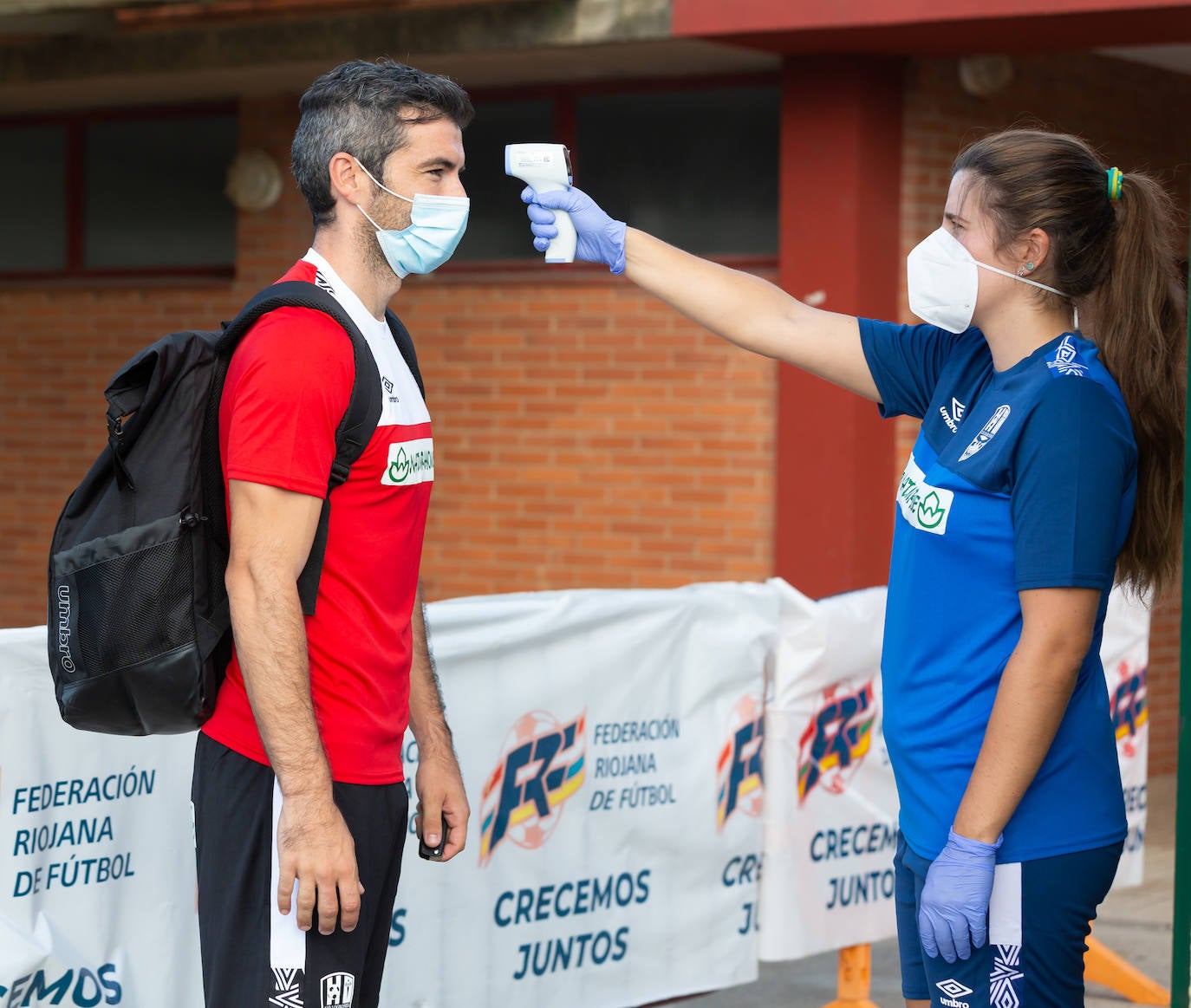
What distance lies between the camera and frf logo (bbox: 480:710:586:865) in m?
4.40

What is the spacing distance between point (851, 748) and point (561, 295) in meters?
4.09

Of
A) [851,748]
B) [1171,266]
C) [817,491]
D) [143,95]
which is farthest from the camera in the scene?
[143,95]

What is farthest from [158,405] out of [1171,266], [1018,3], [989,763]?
[1018,3]

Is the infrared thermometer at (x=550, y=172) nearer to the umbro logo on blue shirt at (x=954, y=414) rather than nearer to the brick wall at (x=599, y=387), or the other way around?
the umbro logo on blue shirt at (x=954, y=414)

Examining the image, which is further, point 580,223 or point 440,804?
point 580,223

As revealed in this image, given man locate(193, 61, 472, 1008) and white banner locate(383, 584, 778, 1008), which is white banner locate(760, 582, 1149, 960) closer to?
white banner locate(383, 584, 778, 1008)

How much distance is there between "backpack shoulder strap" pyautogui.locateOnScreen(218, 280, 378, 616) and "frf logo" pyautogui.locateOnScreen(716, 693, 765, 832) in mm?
2433

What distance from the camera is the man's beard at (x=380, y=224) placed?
116 inches

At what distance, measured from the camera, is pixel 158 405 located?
2.68 metres

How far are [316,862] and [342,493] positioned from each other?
0.61 meters

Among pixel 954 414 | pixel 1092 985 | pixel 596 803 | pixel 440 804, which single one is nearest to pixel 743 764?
pixel 596 803

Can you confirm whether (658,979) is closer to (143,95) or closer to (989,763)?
(989,763)

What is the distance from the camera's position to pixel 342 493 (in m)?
2.71

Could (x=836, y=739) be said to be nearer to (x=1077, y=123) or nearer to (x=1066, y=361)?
(x=1066, y=361)
